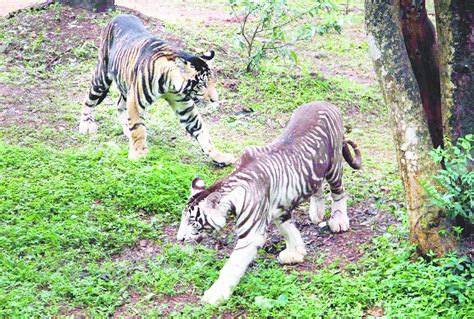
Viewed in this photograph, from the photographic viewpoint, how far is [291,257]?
212 inches

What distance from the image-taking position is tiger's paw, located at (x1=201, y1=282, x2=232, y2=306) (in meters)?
4.87

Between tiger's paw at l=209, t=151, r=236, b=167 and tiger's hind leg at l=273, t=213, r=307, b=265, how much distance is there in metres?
2.18

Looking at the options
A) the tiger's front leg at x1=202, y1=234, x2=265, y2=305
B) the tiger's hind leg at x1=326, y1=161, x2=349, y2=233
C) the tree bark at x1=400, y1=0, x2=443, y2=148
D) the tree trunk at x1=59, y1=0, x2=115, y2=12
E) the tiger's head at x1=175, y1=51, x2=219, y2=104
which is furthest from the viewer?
the tree trunk at x1=59, y1=0, x2=115, y2=12

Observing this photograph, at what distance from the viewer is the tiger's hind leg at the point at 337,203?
19.0ft

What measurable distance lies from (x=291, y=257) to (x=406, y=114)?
1428 mm

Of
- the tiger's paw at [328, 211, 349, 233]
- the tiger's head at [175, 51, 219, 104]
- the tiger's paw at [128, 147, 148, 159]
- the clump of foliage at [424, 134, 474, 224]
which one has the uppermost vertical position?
the clump of foliage at [424, 134, 474, 224]

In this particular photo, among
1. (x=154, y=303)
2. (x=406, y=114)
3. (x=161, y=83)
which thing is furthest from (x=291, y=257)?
(x=161, y=83)

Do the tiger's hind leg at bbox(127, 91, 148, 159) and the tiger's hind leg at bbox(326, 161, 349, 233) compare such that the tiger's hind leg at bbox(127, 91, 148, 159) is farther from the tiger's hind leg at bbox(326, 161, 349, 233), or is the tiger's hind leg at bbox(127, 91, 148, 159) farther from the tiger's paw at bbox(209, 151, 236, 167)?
the tiger's hind leg at bbox(326, 161, 349, 233)

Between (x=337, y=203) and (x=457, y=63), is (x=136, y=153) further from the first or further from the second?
(x=457, y=63)

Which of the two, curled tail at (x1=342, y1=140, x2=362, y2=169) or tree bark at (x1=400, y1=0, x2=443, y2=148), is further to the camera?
curled tail at (x1=342, y1=140, x2=362, y2=169)

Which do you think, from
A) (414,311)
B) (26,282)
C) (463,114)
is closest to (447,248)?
(414,311)

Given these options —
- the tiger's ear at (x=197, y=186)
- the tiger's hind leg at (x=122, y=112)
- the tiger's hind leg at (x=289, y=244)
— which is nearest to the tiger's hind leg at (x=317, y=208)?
the tiger's hind leg at (x=289, y=244)

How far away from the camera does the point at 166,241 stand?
19.4ft

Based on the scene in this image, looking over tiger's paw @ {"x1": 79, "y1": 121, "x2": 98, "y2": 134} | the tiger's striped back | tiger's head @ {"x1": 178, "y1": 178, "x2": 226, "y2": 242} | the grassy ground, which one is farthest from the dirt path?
tiger's head @ {"x1": 178, "y1": 178, "x2": 226, "y2": 242}
